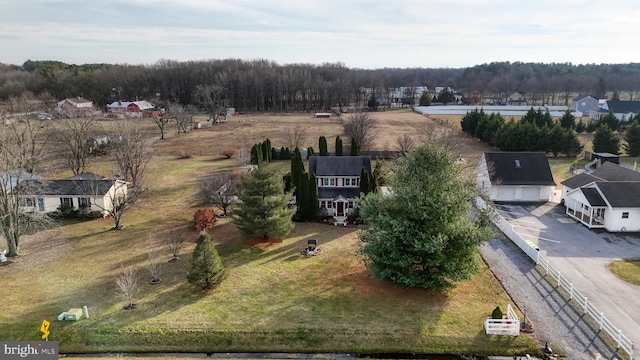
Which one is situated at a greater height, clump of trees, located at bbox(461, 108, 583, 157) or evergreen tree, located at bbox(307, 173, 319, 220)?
clump of trees, located at bbox(461, 108, 583, 157)

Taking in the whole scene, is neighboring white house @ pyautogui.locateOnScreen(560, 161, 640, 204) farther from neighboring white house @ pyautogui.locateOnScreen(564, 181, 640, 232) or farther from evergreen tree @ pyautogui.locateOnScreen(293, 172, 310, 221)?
evergreen tree @ pyautogui.locateOnScreen(293, 172, 310, 221)

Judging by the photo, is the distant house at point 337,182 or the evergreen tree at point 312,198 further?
the distant house at point 337,182

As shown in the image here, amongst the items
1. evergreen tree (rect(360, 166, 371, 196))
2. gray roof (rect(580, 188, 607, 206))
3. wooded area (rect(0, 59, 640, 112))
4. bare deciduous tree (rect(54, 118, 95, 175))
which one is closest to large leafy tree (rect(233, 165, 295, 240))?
evergreen tree (rect(360, 166, 371, 196))

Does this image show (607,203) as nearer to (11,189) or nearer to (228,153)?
(11,189)

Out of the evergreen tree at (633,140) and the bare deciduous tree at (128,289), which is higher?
the evergreen tree at (633,140)

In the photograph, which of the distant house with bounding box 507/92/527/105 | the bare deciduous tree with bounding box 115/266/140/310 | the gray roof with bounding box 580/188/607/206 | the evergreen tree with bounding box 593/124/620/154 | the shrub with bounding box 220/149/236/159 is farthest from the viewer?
the distant house with bounding box 507/92/527/105

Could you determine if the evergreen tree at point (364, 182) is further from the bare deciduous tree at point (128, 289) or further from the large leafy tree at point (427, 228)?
the bare deciduous tree at point (128, 289)

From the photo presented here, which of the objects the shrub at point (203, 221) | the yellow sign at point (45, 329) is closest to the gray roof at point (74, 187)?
the shrub at point (203, 221)

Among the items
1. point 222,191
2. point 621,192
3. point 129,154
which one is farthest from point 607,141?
point 129,154
